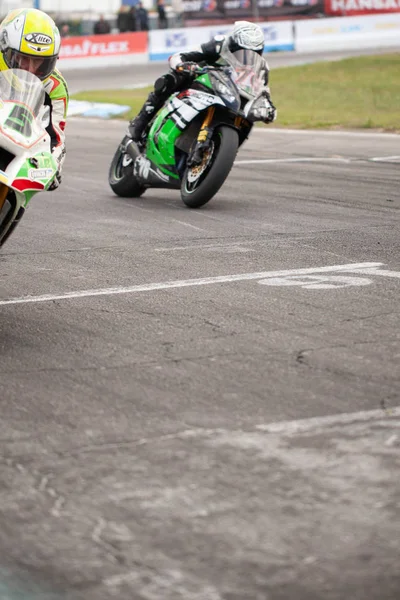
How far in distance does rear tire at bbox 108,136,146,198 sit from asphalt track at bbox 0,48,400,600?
7.64 ft

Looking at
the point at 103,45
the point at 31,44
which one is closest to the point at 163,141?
the point at 31,44

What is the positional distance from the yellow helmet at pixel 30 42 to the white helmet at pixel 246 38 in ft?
15.8

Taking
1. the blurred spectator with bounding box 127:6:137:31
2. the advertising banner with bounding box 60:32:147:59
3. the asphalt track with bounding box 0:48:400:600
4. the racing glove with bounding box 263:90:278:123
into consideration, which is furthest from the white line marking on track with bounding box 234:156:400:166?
the blurred spectator with bounding box 127:6:137:31

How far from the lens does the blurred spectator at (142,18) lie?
1757 inches

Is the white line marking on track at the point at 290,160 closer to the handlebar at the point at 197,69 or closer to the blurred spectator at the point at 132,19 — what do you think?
the handlebar at the point at 197,69

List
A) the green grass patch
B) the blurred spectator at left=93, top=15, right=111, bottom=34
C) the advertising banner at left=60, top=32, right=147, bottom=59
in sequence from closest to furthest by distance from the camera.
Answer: the green grass patch → the advertising banner at left=60, top=32, right=147, bottom=59 → the blurred spectator at left=93, top=15, right=111, bottom=34

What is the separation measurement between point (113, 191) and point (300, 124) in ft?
32.1

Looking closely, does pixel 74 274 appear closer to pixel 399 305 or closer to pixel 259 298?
pixel 259 298

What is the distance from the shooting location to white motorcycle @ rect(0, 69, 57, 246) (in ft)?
20.1

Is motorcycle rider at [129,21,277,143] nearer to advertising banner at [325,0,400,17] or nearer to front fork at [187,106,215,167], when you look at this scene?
front fork at [187,106,215,167]

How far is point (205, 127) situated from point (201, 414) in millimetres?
6605

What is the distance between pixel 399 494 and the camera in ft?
13.0

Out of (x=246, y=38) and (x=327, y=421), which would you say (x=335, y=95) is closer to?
(x=246, y=38)

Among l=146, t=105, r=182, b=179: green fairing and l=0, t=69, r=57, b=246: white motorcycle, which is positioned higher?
l=0, t=69, r=57, b=246: white motorcycle
